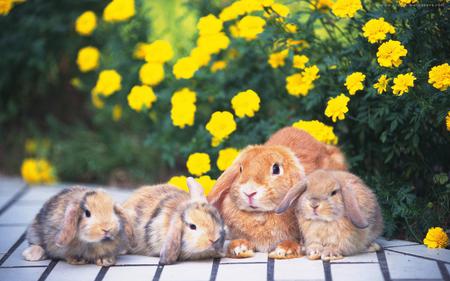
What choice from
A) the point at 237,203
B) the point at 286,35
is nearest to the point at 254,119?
the point at 286,35

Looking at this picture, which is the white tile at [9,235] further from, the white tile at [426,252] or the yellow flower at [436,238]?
the yellow flower at [436,238]

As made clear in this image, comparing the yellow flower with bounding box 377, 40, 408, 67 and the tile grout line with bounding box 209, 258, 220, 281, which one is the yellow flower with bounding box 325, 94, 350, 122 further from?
the tile grout line with bounding box 209, 258, 220, 281

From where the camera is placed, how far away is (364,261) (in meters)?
4.25

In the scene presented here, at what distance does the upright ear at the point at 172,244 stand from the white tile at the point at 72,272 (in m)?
0.39

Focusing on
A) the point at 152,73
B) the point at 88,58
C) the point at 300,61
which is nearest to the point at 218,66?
the point at 152,73

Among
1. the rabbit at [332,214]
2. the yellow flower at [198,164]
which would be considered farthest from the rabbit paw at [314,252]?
the yellow flower at [198,164]

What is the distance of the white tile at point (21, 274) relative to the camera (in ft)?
13.7

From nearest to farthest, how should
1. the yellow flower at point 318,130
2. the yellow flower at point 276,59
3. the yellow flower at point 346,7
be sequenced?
the yellow flower at point 346,7
the yellow flower at point 318,130
the yellow flower at point 276,59

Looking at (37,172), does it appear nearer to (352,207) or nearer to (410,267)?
(352,207)

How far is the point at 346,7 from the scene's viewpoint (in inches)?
180

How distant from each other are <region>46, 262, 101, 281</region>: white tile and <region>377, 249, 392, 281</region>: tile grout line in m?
1.57

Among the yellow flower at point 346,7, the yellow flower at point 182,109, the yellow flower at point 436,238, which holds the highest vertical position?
the yellow flower at point 346,7

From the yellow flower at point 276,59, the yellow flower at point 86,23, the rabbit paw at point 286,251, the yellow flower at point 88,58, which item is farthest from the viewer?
the yellow flower at point 88,58

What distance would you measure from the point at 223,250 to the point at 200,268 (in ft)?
0.82
